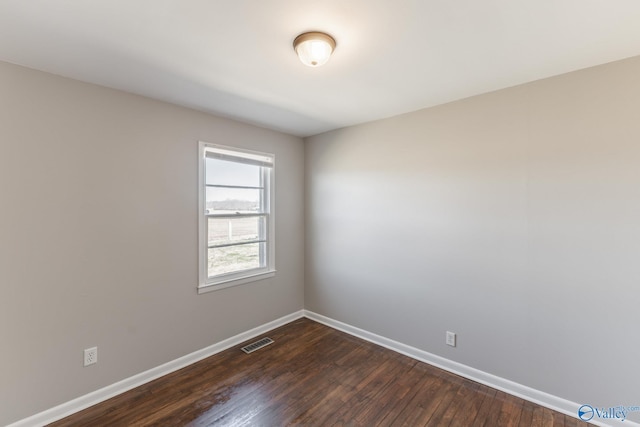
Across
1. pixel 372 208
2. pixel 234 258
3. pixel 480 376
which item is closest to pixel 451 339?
pixel 480 376

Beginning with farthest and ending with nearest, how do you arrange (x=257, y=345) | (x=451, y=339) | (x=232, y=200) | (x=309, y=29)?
(x=232, y=200) → (x=257, y=345) → (x=451, y=339) → (x=309, y=29)

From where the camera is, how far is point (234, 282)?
3.07 meters

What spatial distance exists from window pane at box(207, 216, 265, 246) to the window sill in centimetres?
A: 42

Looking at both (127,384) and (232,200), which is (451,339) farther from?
(127,384)

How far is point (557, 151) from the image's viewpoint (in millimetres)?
2082

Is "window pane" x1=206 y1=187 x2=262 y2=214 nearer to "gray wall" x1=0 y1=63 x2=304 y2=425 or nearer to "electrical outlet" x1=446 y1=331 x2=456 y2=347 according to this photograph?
"gray wall" x1=0 y1=63 x2=304 y2=425

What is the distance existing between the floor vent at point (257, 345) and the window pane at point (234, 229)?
3.74 ft

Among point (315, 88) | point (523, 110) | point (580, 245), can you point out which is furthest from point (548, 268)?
point (315, 88)

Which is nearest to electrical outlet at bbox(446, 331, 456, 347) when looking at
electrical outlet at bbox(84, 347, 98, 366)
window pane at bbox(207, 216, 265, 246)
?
window pane at bbox(207, 216, 265, 246)

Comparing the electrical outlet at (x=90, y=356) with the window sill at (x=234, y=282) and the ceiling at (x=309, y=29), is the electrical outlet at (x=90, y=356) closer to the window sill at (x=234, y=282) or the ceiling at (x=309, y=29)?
the window sill at (x=234, y=282)

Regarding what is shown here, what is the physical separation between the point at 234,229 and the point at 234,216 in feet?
0.51

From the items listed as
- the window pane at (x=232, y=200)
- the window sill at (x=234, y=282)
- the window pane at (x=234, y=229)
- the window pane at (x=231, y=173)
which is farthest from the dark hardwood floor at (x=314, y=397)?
the window pane at (x=231, y=173)

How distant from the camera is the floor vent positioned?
2938 mm

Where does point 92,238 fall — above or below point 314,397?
above
